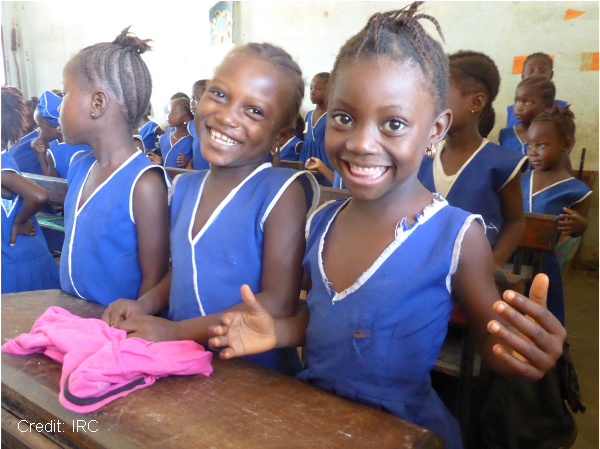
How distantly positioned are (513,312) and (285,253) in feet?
1.82

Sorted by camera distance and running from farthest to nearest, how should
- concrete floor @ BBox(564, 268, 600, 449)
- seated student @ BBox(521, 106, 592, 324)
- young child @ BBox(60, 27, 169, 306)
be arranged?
seated student @ BBox(521, 106, 592, 324), concrete floor @ BBox(564, 268, 600, 449), young child @ BBox(60, 27, 169, 306)

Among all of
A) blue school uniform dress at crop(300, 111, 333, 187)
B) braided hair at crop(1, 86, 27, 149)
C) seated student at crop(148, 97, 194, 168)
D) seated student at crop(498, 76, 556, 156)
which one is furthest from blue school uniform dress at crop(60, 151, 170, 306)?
seated student at crop(148, 97, 194, 168)

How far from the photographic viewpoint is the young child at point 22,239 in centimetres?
196

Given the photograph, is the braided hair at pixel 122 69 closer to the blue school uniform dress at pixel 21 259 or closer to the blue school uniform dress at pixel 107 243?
the blue school uniform dress at pixel 107 243

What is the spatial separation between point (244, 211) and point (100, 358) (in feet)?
1.60

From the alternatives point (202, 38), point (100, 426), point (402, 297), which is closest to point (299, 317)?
point (402, 297)

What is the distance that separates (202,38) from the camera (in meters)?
6.68

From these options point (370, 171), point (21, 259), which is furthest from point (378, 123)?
point (21, 259)

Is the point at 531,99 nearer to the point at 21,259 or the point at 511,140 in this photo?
the point at 511,140

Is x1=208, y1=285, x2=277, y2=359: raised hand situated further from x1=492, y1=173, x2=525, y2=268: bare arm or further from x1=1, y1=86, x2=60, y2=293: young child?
x1=1, y1=86, x2=60, y2=293: young child

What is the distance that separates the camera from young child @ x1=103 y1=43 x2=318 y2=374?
1.12 metres

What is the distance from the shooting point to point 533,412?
136cm

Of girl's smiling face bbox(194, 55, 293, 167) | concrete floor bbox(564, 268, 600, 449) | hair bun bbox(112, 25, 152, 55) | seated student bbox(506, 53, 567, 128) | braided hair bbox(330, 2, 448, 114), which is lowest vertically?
concrete floor bbox(564, 268, 600, 449)

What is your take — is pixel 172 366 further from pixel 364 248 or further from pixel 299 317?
pixel 364 248
